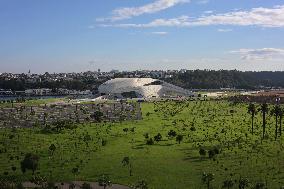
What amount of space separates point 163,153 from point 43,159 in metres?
18.9

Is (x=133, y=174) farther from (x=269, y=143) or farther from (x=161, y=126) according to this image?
(x=161, y=126)

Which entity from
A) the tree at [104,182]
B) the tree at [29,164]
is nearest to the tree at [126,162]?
the tree at [104,182]

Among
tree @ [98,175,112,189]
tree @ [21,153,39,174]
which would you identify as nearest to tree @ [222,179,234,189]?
tree @ [98,175,112,189]

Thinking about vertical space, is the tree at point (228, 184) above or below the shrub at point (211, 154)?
below

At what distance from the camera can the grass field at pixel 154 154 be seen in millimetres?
58531

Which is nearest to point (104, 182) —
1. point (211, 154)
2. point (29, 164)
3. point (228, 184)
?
point (29, 164)

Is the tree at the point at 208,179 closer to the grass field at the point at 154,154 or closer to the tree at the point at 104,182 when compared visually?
the grass field at the point at 154,154

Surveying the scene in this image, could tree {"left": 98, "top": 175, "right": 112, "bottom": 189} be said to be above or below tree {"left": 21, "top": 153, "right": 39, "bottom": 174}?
below

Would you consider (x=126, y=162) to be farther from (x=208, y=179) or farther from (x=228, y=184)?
(x=228, y=184)

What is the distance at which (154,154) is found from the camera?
72.8m

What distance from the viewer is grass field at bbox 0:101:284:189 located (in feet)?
192

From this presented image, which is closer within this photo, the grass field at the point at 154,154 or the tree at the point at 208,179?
the tree at the point at 208,179

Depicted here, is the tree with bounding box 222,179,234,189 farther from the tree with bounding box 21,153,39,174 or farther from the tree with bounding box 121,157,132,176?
the tree with bounding box 21,153,39,174

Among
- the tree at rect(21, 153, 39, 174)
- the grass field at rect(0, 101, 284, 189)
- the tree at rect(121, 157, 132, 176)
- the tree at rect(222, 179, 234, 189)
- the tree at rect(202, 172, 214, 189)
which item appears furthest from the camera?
the tree at rect(121, 157, 132, 176)
